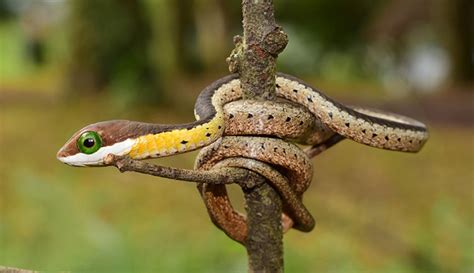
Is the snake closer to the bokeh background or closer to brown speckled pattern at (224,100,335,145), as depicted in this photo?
brown speckled pattern at (224,100,335,145)

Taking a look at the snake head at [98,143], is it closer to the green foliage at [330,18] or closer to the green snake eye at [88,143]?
the green snake eye at [88,143]

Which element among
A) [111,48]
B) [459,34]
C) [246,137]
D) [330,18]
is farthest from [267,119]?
[330,18]

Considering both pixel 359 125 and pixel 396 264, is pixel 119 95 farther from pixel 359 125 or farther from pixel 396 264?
pixel 359 125

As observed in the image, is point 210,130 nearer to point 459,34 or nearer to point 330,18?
point 459,34

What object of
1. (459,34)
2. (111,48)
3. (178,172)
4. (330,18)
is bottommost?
(178,172)

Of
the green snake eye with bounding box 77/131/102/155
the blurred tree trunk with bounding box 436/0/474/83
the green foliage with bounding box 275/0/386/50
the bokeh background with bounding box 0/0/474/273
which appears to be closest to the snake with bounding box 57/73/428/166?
the green snake eye with bounding box 77/131/102/155

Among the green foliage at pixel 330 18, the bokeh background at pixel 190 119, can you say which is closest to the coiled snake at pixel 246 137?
the bokeh background at pixel 190 119
